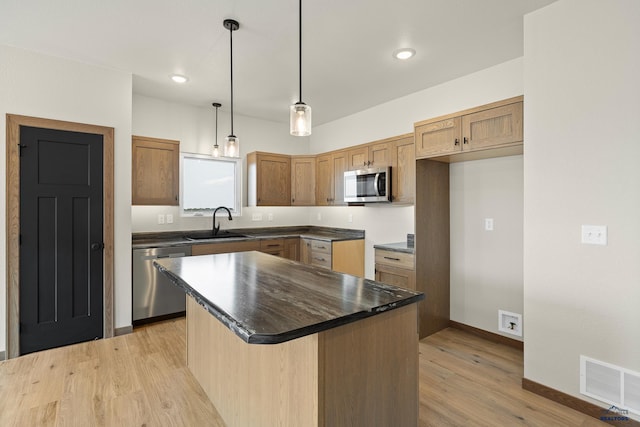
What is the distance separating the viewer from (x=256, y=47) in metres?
2.76

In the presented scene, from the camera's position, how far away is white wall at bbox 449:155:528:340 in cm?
302

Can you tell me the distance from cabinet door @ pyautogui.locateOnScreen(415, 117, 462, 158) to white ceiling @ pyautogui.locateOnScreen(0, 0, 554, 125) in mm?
598

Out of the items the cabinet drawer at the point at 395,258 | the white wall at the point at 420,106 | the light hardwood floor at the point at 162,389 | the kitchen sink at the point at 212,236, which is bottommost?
the light hardwood floor at the point at 162,389

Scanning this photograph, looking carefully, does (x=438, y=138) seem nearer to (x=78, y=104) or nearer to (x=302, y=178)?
(x=302, y=178)

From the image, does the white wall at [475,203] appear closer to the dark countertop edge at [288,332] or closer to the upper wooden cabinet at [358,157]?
the upper wooden cabinet at [358,157]

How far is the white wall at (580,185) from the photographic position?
1867mm

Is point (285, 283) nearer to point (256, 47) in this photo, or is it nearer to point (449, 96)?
point (256, 47)

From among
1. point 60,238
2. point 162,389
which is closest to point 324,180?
point 60,238

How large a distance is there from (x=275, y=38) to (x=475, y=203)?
8.10 ft

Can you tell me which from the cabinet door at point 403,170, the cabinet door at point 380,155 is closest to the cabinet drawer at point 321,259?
the cabinet door at point 403,170

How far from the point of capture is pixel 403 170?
3.62 metres

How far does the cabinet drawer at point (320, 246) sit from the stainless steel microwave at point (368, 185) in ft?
2.10

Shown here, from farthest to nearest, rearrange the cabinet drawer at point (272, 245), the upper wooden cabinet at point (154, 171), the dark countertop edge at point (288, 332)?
the cabinet drawer at point (272, 245) → the upper wooden cabinet at point (154, 171) → the dark countertop edge at point (288, 332)

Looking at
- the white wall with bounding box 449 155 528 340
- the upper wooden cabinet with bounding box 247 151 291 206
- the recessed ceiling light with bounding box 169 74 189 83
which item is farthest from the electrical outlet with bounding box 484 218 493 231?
the recessed ceiling light with bounding box 169 74 189 83
